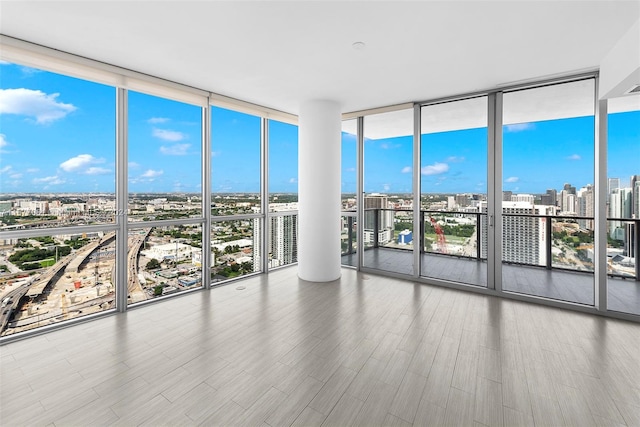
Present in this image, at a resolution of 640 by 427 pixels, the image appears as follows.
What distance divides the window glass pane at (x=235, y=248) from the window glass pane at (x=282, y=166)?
22.6 inches

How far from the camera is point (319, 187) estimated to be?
4.55m

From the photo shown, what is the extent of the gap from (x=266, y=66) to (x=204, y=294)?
303 centimetres

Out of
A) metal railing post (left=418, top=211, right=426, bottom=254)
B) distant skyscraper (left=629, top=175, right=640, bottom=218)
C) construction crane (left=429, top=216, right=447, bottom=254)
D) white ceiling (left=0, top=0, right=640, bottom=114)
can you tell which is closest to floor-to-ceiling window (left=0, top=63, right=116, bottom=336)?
white ceiling (left=0, top=0, right=640, bottom=114)

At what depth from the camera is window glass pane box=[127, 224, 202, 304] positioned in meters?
3.47

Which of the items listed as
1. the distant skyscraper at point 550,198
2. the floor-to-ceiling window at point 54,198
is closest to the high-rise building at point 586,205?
the distant skyscraper at point 550,198

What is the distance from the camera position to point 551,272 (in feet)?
15.0

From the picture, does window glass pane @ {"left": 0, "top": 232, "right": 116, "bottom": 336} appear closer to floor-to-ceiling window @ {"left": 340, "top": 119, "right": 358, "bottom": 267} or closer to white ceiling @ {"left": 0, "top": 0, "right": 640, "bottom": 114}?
white ceiling @ {"left": 0, "top": 0, "right": 640, "bottom": 114}

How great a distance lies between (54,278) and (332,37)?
12.0 ft

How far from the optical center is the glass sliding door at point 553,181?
359 cm

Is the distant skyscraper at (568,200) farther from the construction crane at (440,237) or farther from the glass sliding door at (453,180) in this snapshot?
the construction crane at (440,237)

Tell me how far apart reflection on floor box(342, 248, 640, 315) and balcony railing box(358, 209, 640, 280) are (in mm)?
120

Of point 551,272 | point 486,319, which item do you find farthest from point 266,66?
point 551,272

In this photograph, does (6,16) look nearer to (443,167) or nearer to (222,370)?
(222,370)

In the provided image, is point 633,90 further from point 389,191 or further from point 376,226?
point 376,226
